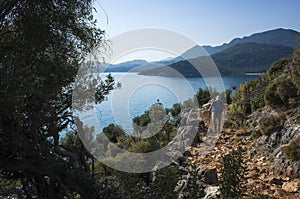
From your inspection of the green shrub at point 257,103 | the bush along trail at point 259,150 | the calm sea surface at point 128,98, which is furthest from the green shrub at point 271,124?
the green shrub at point 257,103

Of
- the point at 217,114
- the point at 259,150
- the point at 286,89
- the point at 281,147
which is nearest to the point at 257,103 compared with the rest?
the point at 286,89

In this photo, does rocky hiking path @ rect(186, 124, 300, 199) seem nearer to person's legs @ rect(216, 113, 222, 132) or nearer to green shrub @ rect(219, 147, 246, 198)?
person's legs @ rect(216, 113, 222, 132)

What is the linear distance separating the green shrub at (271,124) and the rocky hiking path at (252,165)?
1.90 ft

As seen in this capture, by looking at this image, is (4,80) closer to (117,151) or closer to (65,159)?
(65,159)

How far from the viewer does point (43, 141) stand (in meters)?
3.75

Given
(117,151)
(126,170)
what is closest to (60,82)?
(126,170)

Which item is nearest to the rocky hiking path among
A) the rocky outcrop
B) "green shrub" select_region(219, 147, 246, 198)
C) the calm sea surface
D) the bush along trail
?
the bush along trail

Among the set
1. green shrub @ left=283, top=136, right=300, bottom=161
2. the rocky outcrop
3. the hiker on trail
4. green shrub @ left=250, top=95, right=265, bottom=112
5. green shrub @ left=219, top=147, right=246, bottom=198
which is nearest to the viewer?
green shrub @ left=219, top=147, right=246, bottom=198

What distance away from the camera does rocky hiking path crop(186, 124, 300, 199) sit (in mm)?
5164

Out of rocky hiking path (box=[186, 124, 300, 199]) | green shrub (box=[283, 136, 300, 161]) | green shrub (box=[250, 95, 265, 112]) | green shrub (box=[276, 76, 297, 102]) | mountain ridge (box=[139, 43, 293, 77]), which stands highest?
mountain ridge (box=[139, 43, 293, 77])

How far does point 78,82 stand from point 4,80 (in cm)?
167

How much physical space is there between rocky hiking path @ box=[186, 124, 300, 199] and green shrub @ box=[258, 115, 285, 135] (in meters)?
0.58

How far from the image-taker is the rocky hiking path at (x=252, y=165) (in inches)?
203

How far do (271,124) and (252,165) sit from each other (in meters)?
2.35
